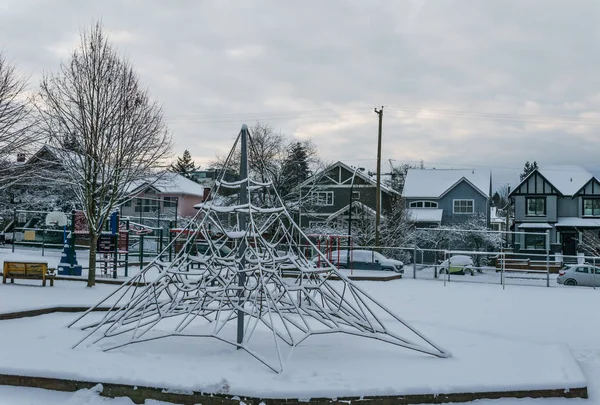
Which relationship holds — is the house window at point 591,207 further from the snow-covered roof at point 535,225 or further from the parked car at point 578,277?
the parked car at point 578,277

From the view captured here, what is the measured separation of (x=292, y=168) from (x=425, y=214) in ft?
34.3

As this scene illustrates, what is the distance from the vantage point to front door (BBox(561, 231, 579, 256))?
42125 mm

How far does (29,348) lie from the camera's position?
329 inches

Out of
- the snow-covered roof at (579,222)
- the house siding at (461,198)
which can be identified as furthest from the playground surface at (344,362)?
the house siding at (461,198)

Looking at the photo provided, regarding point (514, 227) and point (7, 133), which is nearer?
point (7, 133)

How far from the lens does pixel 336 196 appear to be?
4597cm

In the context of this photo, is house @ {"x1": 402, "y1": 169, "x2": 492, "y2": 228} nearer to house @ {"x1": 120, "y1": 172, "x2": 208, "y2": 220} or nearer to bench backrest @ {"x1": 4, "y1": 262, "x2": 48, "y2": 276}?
house @ {"x1": 120, "y1": 172, "x2": 208, "y2": 220}

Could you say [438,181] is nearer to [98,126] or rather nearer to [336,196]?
[336,196]

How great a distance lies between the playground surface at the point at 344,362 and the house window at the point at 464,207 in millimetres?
32311

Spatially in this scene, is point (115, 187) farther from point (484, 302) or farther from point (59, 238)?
point (59, 238)

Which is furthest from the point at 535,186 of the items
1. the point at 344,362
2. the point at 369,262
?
the point at 344,362

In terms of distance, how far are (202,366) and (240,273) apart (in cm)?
154

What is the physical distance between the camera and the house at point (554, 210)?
137 ft

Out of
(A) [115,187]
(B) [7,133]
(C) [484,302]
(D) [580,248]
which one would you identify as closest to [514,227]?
(D) [580,248]
